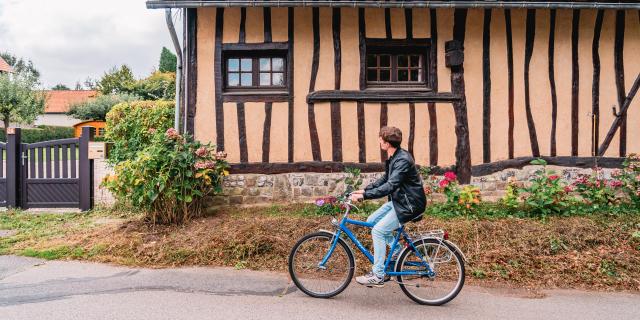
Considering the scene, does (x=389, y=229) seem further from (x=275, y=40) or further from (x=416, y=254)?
(x=275, y=40)

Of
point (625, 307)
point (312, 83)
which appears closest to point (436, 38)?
point (312, 83)

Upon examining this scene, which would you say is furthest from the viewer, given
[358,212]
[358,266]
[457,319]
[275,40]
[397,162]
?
[275,40]

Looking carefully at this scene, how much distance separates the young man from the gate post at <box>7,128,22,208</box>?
709 cm

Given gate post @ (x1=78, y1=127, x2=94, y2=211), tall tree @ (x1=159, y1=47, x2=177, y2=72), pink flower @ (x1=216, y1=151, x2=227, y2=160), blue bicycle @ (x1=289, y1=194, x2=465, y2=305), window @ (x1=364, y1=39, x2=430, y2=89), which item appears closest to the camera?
blue bicycle @ (x1=289, y1=194, x2=465, y2=305)

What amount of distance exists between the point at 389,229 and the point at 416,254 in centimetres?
36

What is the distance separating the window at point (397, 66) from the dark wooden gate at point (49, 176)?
5.14m

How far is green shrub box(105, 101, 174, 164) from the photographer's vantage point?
355 inches

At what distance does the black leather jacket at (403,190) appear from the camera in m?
4.16

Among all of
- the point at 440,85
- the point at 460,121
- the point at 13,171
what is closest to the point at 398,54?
the point at 440,85

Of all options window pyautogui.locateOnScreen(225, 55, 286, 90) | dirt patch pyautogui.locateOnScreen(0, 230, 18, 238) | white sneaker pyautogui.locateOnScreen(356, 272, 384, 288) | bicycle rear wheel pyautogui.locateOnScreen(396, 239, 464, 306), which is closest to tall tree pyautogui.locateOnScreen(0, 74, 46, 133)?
dirt patch pyautogui.locateOnScreen(0, 230, 18, 238)

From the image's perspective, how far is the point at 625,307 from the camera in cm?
421

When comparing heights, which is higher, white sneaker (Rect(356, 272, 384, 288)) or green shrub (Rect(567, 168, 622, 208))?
green shrub (Rect(567, 168, 622, 208))

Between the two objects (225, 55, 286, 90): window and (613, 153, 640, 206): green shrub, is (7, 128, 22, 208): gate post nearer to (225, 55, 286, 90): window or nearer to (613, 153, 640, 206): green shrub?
(225, 55, 286, 90): window

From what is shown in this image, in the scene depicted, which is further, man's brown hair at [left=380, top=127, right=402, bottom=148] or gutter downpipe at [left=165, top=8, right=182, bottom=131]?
gutter downpipe at [left=165, top=8, right=182, bottom=131]
